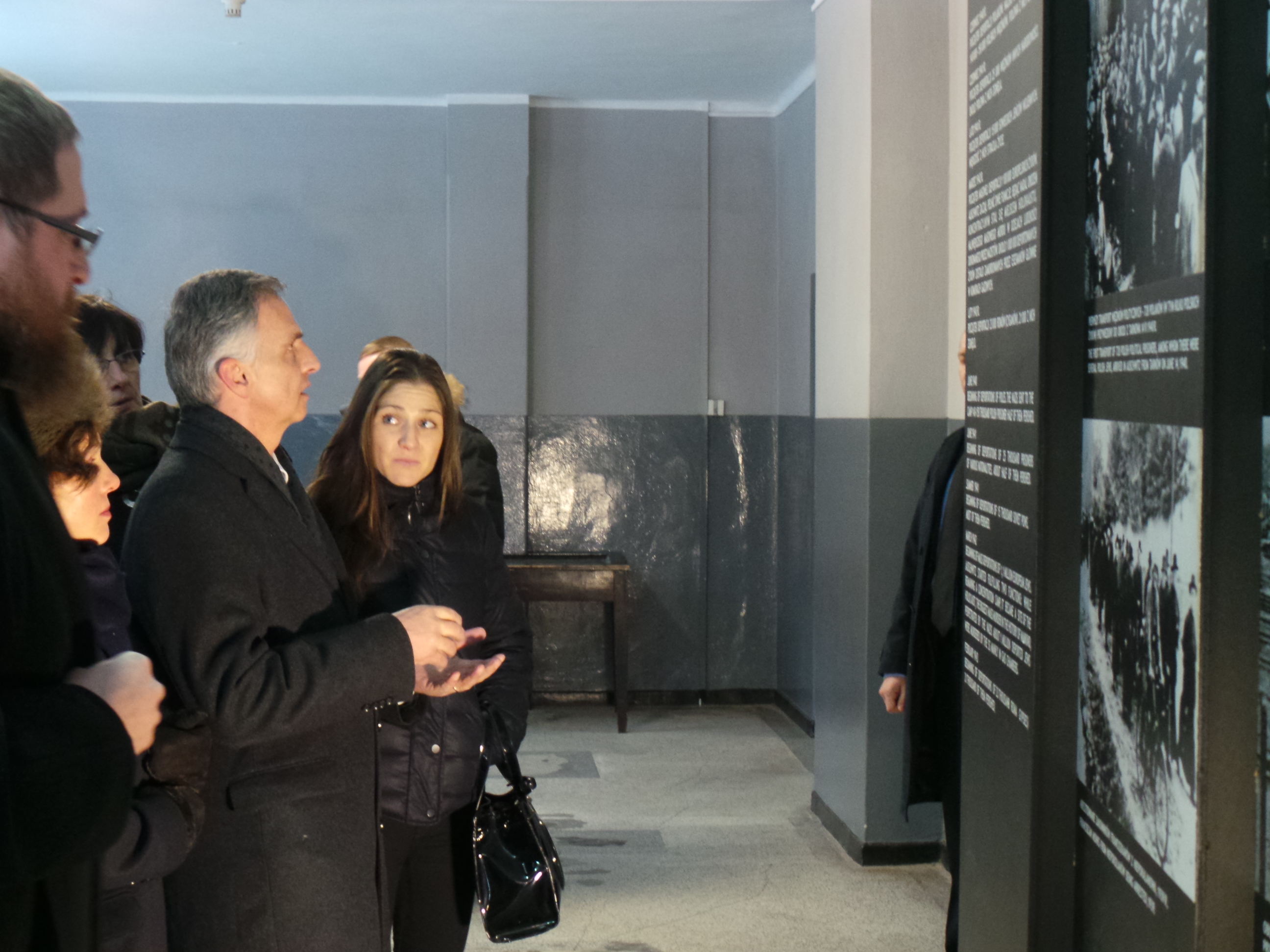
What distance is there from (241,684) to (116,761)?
618mm

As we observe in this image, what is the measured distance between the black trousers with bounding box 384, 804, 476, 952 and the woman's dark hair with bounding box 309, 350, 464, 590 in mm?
526

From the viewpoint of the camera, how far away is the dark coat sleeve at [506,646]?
236cm

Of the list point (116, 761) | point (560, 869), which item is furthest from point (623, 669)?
point (116, 761)

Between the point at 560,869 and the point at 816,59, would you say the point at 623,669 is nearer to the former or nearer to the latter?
the point at 816,59

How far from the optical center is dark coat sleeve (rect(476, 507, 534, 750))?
2.36 meters

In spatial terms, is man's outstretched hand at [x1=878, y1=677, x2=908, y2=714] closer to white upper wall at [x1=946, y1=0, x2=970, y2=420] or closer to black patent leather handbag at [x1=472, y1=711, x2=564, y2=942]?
white upper wall at [x1=946, y1=0, x2=970, y2=420]

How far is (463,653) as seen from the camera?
7.85ft

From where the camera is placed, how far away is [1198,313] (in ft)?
3.67

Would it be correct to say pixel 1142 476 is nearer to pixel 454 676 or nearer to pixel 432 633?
pixel 432 633

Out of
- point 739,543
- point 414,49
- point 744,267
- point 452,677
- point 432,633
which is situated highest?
point 414,49

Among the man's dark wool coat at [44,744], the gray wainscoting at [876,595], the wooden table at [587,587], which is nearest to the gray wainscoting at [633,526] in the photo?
the wooden table at [587,587]

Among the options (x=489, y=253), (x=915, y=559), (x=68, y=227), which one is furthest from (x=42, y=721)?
(x=489, y=253)

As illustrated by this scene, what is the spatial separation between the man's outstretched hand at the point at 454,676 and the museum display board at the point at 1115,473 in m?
0.85

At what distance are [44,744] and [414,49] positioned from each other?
4.97 m
